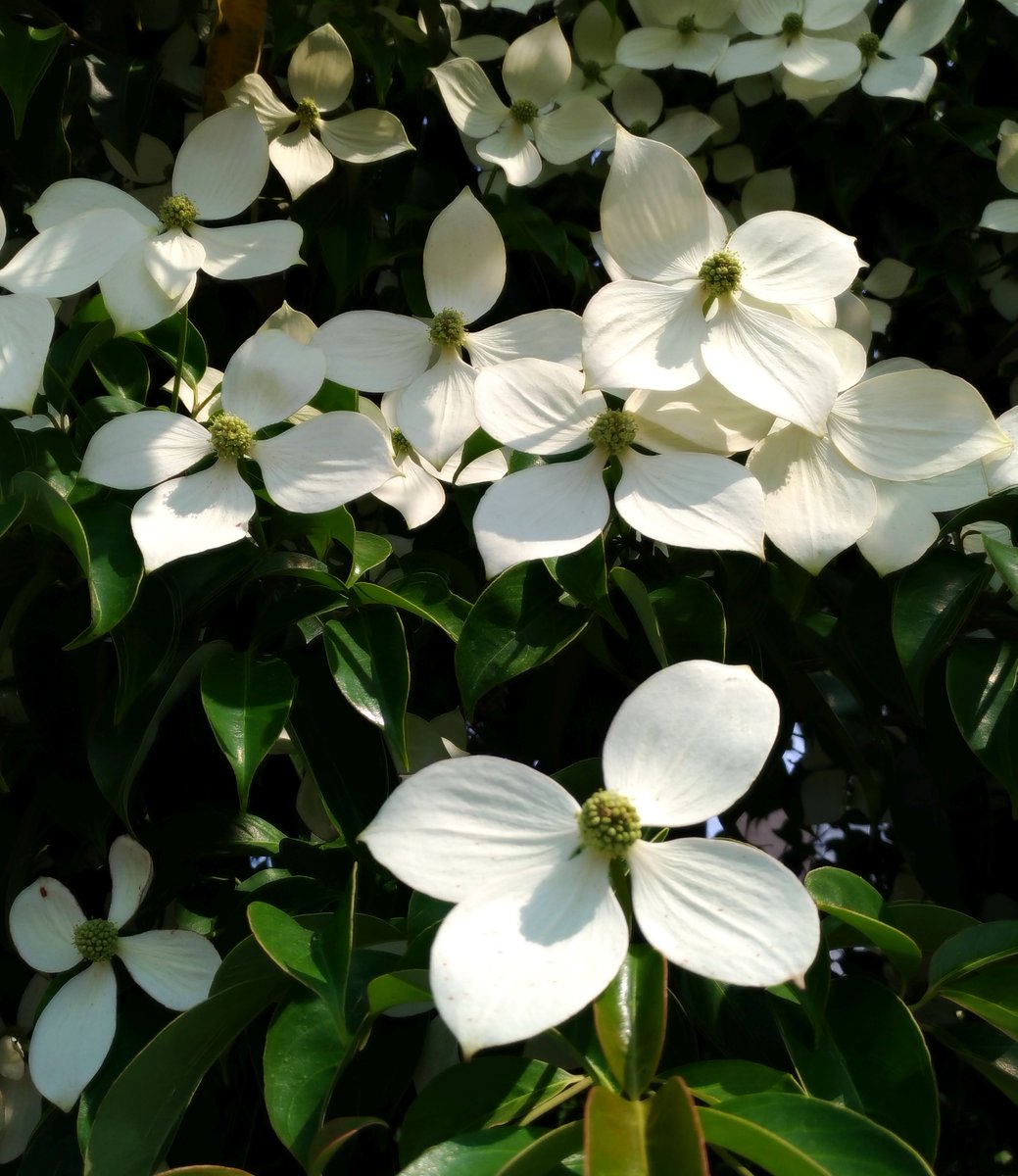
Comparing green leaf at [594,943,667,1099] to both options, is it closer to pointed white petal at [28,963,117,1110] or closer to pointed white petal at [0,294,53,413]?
pointed white petal at [28,963,117,1110]

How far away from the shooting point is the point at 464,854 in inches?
18.5

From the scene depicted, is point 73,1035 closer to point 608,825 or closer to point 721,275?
point 608,825

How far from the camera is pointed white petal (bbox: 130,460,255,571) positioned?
0.60m

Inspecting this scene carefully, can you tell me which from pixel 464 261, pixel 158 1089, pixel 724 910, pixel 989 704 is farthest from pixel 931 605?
pixel 158 1089

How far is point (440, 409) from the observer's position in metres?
0.70

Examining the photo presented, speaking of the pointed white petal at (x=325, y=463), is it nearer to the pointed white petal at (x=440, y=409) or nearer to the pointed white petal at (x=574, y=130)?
the pointed white petal at (x=440, y=409)

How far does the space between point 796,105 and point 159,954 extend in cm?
102

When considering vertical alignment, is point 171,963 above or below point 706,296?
below

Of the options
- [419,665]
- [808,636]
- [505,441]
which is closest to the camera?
[505,441]

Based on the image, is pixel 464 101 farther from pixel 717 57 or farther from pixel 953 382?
pixel 953 382

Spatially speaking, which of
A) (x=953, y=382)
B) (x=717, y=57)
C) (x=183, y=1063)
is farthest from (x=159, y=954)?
(x=717, y=57)

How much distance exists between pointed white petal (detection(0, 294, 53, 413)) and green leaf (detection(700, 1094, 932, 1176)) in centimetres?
49

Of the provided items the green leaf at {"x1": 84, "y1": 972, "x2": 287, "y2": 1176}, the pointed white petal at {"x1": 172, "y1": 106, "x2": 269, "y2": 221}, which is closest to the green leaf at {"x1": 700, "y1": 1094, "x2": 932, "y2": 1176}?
the green leaf at {"x1": 84, "y1": 972, "x2": 287, "y2": 1176}

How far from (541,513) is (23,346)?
0.30m
